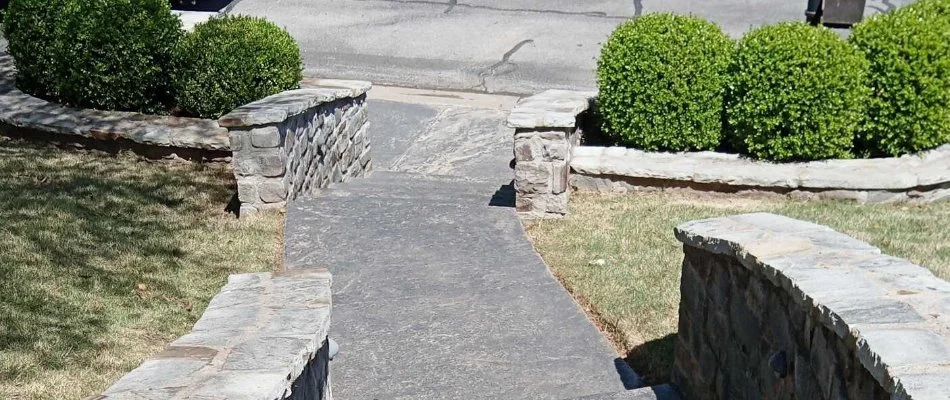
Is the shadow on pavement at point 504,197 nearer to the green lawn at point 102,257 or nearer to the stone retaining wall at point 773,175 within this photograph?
the stone retaining wall at point 773,175

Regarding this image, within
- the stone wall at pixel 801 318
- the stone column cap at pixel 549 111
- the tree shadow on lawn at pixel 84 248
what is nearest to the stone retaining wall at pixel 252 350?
the tree shadow on lawn at pixel 84 248

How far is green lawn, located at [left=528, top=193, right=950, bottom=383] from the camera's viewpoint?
18.9 feet

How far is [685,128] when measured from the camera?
8.42m

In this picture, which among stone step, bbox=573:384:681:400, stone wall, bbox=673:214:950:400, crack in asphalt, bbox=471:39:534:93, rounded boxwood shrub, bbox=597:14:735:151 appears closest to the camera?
stone wall, bbox=673:214:950:400

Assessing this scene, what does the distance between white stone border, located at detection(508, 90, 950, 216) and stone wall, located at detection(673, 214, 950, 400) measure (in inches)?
136

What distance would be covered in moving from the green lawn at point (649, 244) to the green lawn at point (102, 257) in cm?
201

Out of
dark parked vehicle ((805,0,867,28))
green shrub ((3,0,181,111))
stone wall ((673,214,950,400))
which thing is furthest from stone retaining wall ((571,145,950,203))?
dark parked vehicle ((805,0,867,28))

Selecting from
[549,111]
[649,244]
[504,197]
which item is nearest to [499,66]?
[504,197]

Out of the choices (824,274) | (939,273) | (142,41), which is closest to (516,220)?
(939,273)

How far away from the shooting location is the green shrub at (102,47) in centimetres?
919

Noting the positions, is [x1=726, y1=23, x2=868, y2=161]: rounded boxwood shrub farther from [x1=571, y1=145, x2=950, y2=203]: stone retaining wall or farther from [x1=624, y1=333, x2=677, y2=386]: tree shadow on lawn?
[x1=624, y1=333, x2=677, y2=386]: tree shadow on lawn

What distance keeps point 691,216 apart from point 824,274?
14.0 ft

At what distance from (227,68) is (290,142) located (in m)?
1.44

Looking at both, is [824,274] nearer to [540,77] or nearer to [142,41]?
[142,41]
